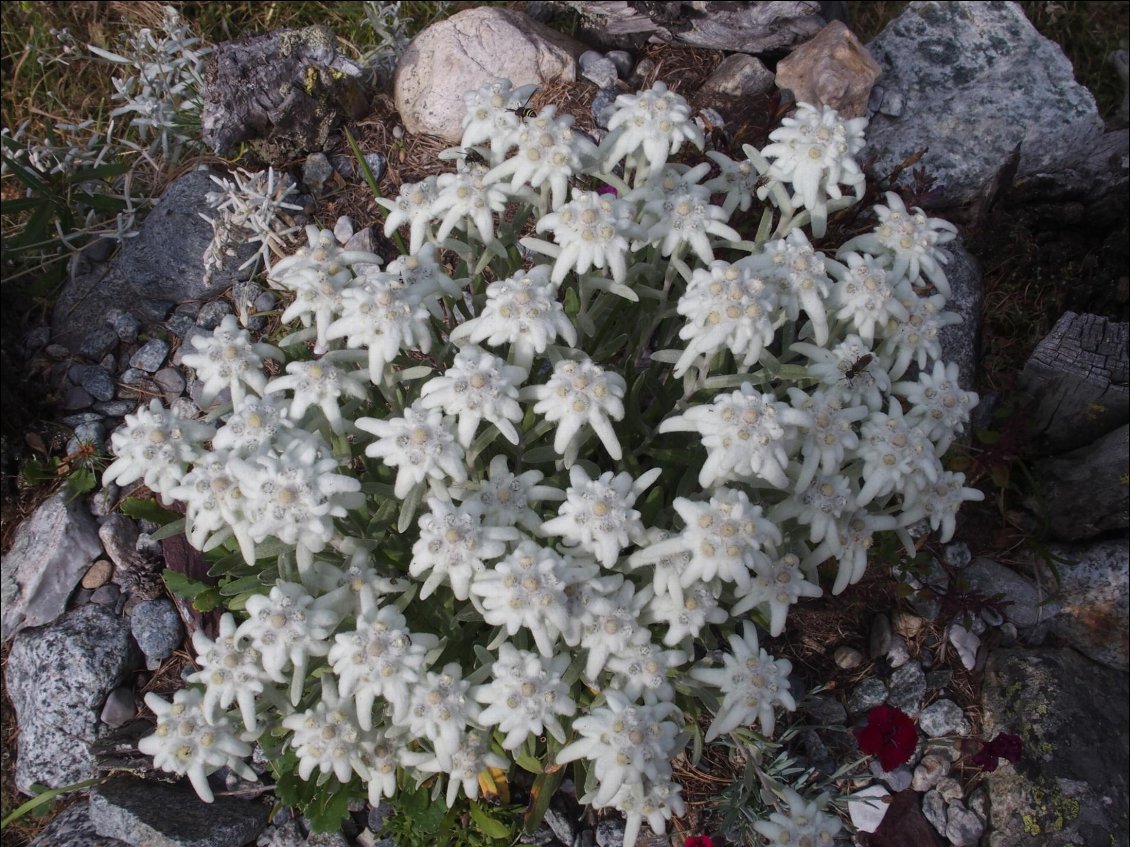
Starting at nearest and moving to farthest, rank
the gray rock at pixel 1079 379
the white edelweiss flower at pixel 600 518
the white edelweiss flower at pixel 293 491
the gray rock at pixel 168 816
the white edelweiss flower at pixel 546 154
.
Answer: the white edelweiss flower at pixel 293 491
the white edelweiss flower at pixel 600 518
the white edelweiss flower at pixel 546 154
the gray rock at pixel 168 816
the gray rock at pixel 1079 379

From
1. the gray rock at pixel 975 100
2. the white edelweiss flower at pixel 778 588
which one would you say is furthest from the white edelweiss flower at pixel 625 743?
the gray rock at pixel 975 100

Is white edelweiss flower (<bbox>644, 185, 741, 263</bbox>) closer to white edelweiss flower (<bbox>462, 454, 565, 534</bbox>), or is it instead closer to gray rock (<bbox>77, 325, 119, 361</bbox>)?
white edelweiss flower (<bbox>462, 454, 565, 534</bbox>)

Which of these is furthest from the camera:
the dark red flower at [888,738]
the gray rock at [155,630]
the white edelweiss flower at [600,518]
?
the gray rock at [155,630]

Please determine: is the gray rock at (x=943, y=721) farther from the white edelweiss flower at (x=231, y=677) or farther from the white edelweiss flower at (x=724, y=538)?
the white edelweiss flower at (x=231, y=677)

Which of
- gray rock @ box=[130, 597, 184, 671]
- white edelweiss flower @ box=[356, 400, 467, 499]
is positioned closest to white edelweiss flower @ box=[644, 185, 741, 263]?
white edelweiss flower @ box=[356, 400, 467, 499]

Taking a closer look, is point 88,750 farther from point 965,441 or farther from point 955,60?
point 955,60

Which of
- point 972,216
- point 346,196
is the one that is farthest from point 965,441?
point 346,196
